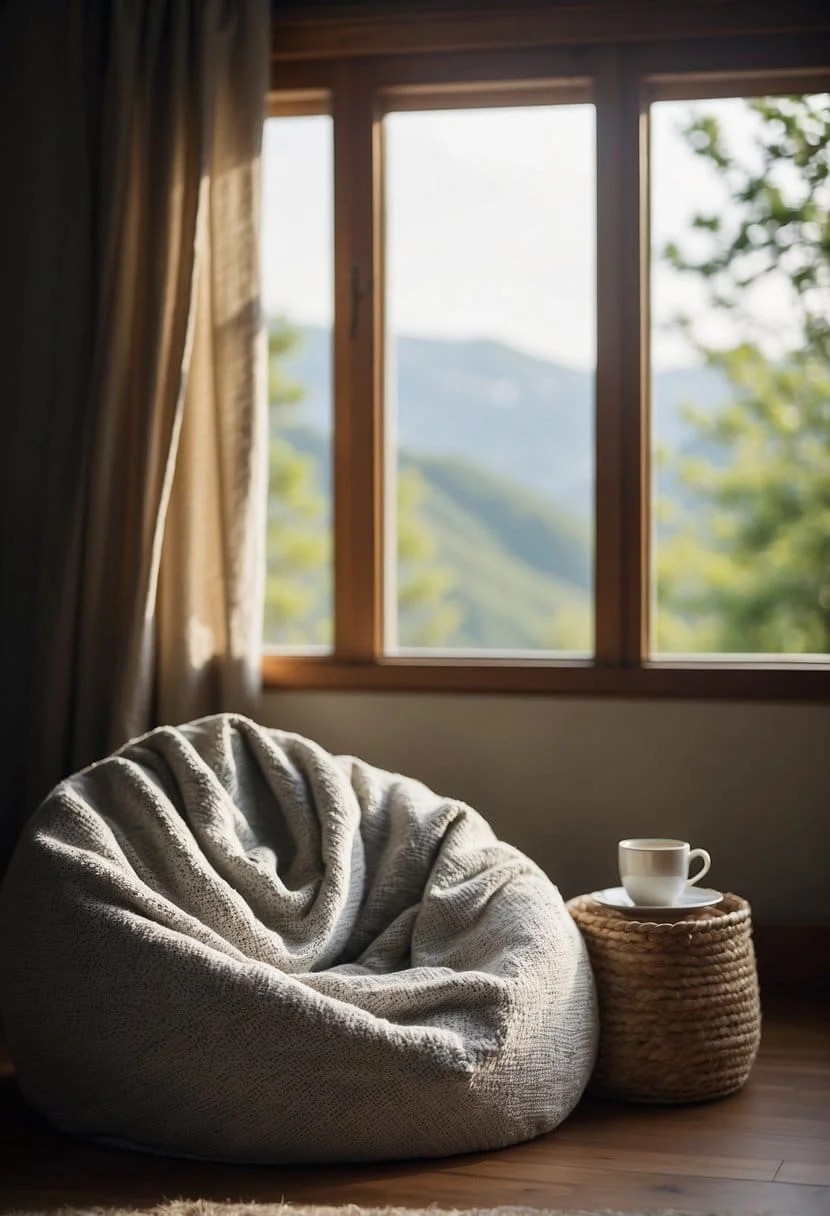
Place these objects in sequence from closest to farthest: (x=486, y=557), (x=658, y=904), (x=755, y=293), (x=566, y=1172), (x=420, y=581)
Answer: (x=566, y=1172), (x=658, y=904), (x=755, y=293), (x=420, y=581), (x=486, y=557)

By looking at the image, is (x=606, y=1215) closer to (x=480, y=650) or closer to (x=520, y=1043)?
(x=520, y=1043)

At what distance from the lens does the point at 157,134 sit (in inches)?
128

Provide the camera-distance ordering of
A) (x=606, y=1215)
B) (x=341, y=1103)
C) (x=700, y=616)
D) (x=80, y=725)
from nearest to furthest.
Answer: (x=606, y=1215), (x=341, y=1103), (x=80, y=725), (x=700, y=616)

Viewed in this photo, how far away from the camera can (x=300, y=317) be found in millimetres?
3598

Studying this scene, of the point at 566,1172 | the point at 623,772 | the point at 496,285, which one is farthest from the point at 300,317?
the point at 566,1172

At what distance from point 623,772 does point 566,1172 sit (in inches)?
50.5

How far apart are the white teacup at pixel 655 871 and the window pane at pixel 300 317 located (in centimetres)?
114

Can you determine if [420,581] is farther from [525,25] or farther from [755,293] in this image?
[525,25]

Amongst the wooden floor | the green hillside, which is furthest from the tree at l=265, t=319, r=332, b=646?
the wooden floor

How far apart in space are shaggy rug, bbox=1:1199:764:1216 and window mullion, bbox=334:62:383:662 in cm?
163

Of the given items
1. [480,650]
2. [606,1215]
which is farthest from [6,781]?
[606,1215]

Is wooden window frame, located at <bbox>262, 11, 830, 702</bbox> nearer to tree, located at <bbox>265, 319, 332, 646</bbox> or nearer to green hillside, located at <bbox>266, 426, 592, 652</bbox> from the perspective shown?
tree, located at <bbox>265, 319, 332, 646</bbox>

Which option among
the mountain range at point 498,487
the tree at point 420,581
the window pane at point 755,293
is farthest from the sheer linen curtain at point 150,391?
the tree at point 420,581

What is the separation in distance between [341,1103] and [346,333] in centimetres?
191
